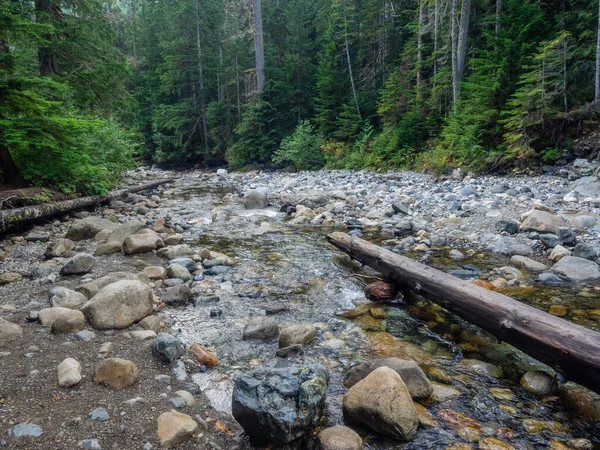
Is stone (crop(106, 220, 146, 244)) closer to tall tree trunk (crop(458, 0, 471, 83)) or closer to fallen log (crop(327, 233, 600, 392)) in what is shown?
fallen log (crop(327, 233, 600, 392))

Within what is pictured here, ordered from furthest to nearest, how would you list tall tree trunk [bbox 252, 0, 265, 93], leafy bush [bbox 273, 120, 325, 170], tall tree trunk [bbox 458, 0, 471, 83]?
tall tree trunk [bbox 252, 0, 265, 93], leafy bush [bbox 273, 120, 325, 170], tall tree trunk [bbox 458, 0, 471, 83]

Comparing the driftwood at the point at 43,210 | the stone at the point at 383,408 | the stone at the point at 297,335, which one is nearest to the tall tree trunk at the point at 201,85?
the driftwood at the point at 43,210

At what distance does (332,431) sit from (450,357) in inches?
57.6

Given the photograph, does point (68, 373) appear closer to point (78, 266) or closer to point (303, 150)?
point (78, 266)

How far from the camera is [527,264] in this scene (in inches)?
199

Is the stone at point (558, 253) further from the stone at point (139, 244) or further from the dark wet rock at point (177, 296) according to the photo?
the stone at point (139, 244)

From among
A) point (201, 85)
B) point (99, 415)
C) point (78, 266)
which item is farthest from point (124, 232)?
point (201, 85)

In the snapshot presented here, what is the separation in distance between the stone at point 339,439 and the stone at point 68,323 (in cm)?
223

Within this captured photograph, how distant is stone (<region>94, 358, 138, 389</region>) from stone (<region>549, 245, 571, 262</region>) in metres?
5.62

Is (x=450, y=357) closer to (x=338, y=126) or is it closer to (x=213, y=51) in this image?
(x=338, y=126)

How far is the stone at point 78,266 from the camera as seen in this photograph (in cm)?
441

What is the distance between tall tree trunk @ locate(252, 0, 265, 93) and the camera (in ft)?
74.6

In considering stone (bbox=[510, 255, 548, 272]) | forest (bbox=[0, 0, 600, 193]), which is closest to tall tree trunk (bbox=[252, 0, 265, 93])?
forest (bbox=[0, 0, 600, 193])

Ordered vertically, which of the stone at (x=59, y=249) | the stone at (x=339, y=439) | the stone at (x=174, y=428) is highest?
the stone at (x=59, y=249)
